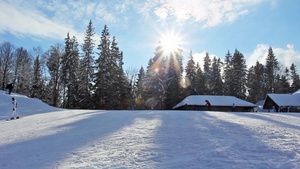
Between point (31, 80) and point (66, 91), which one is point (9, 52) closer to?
point (31, 80)

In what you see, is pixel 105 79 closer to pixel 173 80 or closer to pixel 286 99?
pixel 173 80

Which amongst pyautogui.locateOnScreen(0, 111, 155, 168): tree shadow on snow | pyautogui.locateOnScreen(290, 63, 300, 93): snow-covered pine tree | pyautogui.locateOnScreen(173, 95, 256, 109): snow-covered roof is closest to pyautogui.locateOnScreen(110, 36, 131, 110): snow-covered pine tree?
pyautogui.locateOnScreen(173, 95, 256, 109): snow-covered roof

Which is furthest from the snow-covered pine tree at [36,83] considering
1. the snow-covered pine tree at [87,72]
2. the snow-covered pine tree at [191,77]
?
the snow-covered pine tree at [191,77]

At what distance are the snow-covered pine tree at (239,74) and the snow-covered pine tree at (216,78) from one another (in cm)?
339

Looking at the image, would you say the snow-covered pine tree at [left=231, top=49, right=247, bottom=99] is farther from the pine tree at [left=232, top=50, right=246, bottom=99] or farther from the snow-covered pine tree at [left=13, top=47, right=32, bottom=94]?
the snow-covered pine tree at [left=13, top=47, right=32, bottom=94]

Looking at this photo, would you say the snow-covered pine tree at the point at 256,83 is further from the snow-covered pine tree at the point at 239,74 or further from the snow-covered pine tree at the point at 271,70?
the snow-covered pine tree at the point at 239,74

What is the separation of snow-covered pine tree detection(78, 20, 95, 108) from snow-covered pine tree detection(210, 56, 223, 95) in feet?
105

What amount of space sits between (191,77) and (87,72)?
89.1ft

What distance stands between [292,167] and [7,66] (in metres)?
47.9

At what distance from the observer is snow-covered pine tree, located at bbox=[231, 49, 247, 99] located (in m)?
51.7

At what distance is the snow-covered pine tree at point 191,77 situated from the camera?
2014 inches

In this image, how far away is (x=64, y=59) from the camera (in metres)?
40.8

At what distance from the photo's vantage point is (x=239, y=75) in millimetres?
54375

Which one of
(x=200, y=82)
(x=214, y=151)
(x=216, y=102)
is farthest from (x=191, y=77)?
(x=214, y=151)
